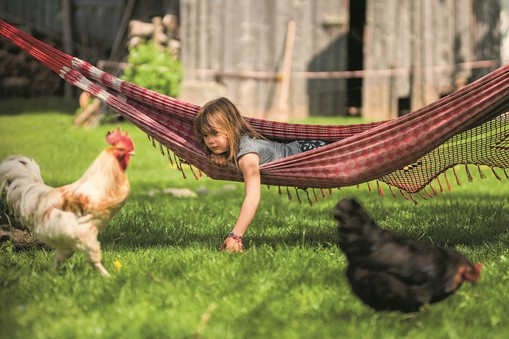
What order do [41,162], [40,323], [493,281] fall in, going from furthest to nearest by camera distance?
[41,162], [493,281], [40,323]

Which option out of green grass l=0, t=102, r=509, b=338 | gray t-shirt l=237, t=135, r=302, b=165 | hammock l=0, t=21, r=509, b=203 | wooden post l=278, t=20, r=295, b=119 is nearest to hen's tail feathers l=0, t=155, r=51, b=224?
green grass l=0, t=102, r=509, b=338

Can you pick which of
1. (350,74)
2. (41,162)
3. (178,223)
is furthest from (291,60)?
(178,223)

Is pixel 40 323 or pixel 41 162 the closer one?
pixel 40 323

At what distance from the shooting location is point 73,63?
12.1 feet

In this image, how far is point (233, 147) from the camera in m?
3.49

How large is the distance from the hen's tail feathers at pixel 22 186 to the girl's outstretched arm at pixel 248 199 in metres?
0.96

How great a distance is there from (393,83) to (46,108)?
19.0 ft

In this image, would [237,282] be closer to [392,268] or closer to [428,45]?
[392,268]

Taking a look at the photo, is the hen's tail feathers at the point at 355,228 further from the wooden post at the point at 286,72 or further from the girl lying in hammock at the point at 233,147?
the wooden post at the point at 286,72

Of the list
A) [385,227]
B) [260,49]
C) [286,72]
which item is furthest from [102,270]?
[260,49]

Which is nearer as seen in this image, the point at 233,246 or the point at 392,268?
the point at 392,268

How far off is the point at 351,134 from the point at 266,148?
47 cm

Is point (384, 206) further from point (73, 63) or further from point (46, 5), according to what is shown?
A: point (46, 5)

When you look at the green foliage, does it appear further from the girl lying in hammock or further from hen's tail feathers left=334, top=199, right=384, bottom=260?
hen's tail feathers left=334, top=199, right=384, bottom=260
